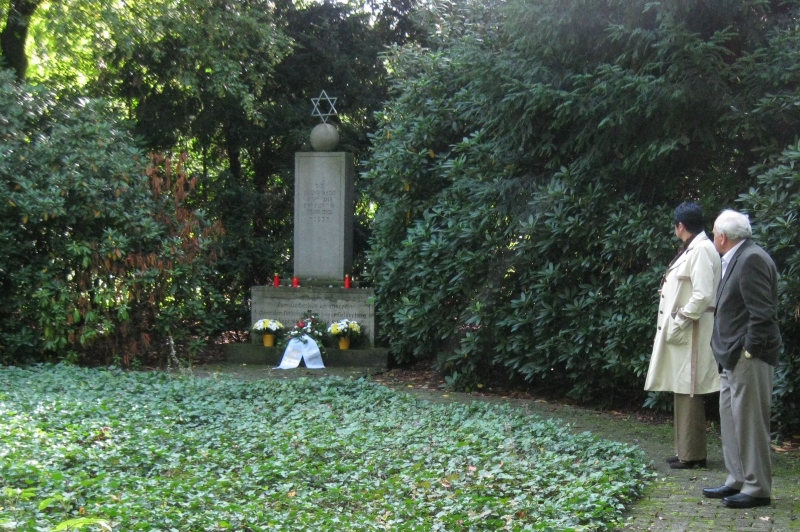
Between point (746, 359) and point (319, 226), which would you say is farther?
point (319, 226)

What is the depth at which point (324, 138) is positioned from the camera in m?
13.6

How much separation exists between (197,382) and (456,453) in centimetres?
413

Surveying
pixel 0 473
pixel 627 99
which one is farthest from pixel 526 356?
pixel 0 473

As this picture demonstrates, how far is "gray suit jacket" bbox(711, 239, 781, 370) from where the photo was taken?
17.1 feet

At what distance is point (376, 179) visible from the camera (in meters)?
11.8

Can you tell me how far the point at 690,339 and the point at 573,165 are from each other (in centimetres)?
309

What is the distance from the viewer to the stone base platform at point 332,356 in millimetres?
12141

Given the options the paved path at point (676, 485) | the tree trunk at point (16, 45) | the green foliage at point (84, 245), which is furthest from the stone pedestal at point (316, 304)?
the tree trunk at point (16, 45)

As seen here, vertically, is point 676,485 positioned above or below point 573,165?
below

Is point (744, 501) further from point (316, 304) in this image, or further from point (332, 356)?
point (316, 304)

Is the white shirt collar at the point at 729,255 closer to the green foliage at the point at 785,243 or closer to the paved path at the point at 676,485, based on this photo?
the paved path at the point at 676,485

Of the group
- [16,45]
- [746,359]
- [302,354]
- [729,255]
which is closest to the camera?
[746,359]

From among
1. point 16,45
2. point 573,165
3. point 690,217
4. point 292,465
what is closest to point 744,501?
point 690,217

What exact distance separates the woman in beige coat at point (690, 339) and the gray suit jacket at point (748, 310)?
70 centimetres
